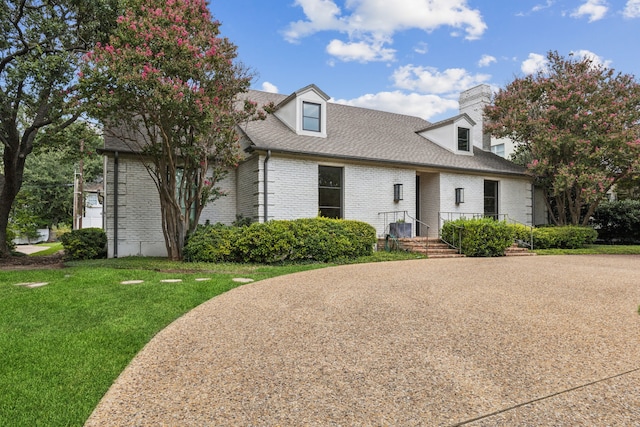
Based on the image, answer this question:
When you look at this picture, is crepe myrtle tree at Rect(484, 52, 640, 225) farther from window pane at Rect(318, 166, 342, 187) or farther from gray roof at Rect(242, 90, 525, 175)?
window pane at Rect(318, 166, 342, 187)

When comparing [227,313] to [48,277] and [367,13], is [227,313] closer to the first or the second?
[48,277]

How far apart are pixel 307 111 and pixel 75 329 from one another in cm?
1078

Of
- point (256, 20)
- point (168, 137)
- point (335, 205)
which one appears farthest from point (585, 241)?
point (168, 137)

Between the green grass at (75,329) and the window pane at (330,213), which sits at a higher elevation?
the window pane at (330,213)

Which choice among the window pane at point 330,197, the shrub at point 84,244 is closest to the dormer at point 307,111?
the window pane at point 330,197

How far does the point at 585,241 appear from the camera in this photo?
582 inches

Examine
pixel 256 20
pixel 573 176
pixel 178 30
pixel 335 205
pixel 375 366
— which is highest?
pixel 256 20

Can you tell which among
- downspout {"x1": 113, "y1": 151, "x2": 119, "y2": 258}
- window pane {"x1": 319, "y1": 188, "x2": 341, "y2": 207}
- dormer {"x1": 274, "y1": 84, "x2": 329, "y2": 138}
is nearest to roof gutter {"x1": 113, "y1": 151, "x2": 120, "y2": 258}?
downspout {"x1": 113, "y1": 151, "x2": 119, "y2": 258}

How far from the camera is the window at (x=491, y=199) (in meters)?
15.3

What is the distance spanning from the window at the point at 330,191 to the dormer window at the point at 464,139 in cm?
651

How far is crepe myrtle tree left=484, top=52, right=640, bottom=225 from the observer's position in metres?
13.4

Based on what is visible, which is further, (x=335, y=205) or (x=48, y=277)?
(x=335, y=205)

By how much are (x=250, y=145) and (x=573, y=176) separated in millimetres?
11626

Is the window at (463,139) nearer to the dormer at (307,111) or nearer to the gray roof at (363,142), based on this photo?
the gray roof at (363,142)
